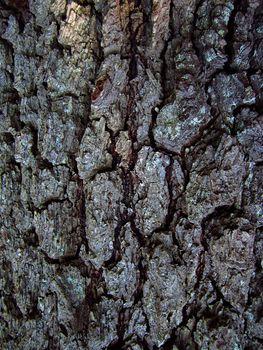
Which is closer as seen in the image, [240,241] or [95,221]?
[240,241]

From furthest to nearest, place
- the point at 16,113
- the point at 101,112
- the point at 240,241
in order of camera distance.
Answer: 1. the point at 16,113
2. the point at 101,112
3. the point at 240,241

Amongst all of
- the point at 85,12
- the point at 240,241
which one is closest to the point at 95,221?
the point at 240,241

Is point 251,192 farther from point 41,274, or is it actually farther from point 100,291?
point 41,274

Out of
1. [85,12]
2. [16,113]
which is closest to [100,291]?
[16,113]

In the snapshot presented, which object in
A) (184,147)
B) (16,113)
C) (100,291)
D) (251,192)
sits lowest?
(100,291)

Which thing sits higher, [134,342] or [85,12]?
[85,12]

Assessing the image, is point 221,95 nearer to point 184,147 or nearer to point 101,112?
point 184,147

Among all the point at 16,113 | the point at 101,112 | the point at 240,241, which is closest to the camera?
the point at 240,241
